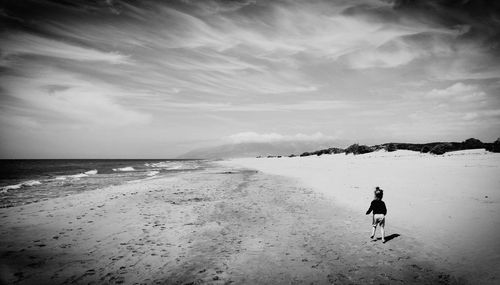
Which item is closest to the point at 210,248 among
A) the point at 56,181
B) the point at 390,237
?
the point at 390,237

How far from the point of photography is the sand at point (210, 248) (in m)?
6.86

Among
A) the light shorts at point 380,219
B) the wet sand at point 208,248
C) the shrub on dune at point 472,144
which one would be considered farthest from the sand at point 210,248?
the shrub on dune at point 472,144

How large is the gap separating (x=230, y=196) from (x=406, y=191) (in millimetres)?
11580

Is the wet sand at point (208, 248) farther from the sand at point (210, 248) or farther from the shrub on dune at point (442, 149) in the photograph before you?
the shrub on dune at point (442, 149)

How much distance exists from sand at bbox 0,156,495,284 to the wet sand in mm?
31

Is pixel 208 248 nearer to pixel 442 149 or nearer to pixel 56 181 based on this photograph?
pixel 442 149

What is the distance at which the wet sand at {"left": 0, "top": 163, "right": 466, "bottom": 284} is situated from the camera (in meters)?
6.87

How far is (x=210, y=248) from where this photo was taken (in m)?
8.88

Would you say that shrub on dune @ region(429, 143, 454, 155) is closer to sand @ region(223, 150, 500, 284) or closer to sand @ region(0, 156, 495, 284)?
sand @ region(223, 150, 500, 284)

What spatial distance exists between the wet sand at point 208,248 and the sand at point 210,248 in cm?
3

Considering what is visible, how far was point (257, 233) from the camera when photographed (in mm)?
10406

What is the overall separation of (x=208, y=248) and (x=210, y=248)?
0.24 feet

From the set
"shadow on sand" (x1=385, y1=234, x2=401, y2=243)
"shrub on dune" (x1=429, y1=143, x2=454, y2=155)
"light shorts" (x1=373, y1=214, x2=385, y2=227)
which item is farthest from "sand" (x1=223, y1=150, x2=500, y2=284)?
"shrub on dune" (x1=429, y1=143, x2=454, y2=155)

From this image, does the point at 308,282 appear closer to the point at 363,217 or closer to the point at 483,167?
the point at 363,217
